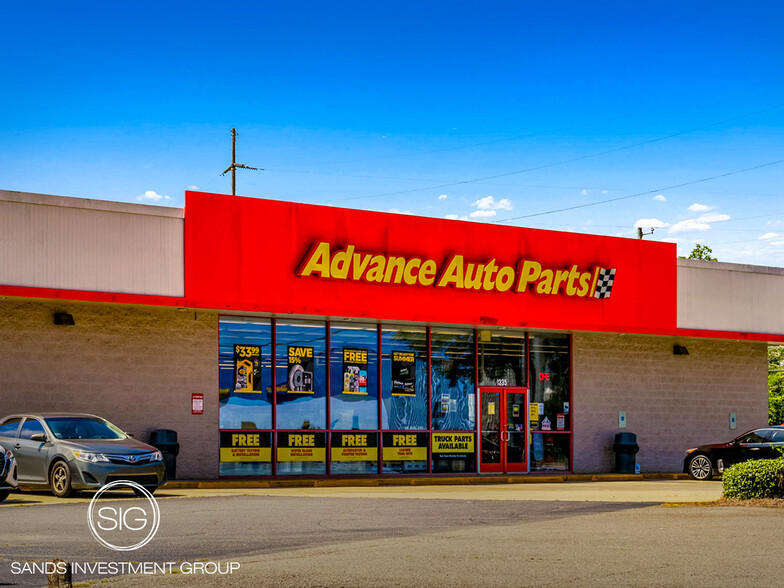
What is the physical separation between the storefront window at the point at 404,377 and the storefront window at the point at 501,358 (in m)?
1.80

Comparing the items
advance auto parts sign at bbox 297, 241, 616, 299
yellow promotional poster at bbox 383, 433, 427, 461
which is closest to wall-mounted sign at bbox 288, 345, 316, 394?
advance auto parts sign at bbox 297, 241, 616, 299

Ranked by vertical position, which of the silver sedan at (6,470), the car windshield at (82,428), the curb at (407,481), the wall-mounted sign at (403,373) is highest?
the wall-mounted sign at (403,373)

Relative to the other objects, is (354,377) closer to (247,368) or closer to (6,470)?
(247,368)

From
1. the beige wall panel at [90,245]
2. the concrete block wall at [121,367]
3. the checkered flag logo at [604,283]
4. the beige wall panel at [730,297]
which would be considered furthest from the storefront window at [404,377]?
the beige wall panel at [730,297]

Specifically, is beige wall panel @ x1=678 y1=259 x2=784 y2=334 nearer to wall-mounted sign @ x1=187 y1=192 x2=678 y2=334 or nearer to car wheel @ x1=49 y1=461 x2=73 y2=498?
wall-mounted sign @ x1=187 y1=192 x2=678 y2=334

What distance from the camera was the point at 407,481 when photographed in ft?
80.4

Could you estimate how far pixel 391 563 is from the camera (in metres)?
9.99

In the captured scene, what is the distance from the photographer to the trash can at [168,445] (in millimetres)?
21422

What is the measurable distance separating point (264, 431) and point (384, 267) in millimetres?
4771

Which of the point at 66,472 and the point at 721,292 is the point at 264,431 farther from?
the point at 721,292

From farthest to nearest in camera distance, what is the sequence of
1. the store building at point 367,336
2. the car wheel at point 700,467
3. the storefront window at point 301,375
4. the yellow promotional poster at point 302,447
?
the car wheel at point 700,467
the storefront window at point 301,375
the yellow promotional poster at point 302,447
the store building at point 367,336

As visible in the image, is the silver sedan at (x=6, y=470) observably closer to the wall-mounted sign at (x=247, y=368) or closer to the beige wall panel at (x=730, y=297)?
the wall-mounted sign at (x=247, y=368)

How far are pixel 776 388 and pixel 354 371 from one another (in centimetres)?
4680

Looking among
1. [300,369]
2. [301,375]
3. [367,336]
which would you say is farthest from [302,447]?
[367,336]
